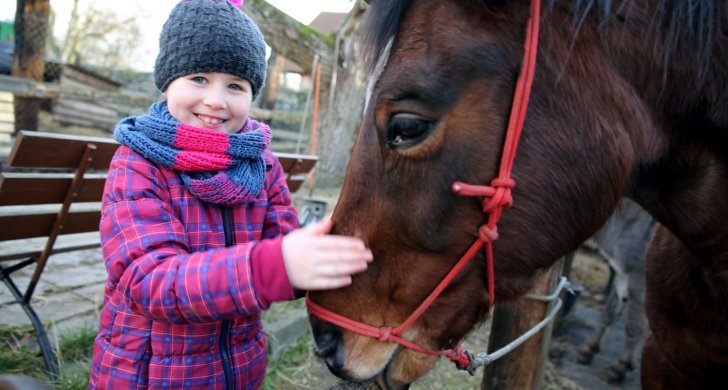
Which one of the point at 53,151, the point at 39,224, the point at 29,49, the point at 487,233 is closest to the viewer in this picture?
the point at 487,233

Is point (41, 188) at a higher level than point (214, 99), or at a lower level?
lower

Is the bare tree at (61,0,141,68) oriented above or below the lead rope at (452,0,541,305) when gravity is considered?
above

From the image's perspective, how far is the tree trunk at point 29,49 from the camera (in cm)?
771

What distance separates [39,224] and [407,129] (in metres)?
2.11

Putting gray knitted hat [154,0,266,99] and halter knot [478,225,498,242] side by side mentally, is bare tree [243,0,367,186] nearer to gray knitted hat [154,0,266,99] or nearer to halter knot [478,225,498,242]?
gray knitted hat [154,0,266,99]

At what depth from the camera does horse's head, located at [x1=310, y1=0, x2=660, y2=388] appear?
1115mm

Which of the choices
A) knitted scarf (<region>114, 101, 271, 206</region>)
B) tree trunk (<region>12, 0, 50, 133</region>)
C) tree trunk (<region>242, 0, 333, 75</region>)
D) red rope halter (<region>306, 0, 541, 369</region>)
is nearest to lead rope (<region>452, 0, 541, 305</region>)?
red rope halter (<region>306, 0, 541, 369</region>)

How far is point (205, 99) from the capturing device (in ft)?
4.60

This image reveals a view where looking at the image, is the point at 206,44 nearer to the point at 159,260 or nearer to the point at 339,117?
the point at 159,260

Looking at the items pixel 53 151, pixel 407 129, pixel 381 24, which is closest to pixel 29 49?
pixel 53 151

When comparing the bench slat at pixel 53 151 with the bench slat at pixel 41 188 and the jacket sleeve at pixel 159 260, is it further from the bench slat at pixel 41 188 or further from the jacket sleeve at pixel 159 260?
the jacket sleeve at pixel 159 260

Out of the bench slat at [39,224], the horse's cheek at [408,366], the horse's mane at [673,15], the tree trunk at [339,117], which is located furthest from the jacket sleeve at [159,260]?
the tree trunk at [339,117]

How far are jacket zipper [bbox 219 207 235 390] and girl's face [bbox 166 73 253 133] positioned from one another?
274 millimetres

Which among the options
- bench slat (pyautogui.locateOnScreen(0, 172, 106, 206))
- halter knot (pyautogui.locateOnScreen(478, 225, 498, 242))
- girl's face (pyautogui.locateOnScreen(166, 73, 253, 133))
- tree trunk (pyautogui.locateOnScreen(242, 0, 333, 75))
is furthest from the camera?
tree trunk (pyautogui.locateOnScreen(242, 0, 333, 75))
